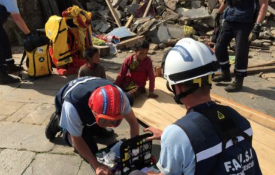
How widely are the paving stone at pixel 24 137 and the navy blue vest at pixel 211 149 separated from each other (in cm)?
232

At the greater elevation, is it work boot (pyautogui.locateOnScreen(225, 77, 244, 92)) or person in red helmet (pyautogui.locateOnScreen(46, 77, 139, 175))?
person in red helmet (pyautogui.locateOnScreen(46, 77, 139, 175))

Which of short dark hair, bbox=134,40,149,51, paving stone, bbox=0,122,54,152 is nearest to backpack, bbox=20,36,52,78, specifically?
paving stone, bbox=0,122,54,152

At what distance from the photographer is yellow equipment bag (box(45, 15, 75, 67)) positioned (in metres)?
5.28

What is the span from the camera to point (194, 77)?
59.4 inches

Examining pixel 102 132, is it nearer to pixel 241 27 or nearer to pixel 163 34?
pixel 241 27

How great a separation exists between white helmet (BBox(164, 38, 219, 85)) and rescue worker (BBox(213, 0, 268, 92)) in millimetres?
3166

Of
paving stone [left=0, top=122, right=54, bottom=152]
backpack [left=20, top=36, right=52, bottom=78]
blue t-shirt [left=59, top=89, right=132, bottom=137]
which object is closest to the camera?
blue t-shirt [left=59, top=89, right=132, bottom=137]

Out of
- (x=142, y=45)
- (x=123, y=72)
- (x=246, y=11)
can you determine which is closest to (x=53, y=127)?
(x=123, y=72)

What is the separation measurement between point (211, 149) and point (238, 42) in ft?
11.6

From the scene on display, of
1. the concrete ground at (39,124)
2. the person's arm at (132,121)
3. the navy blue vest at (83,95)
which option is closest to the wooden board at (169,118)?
the concrete ground at (39,124)

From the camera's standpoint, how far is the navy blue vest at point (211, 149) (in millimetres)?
1354

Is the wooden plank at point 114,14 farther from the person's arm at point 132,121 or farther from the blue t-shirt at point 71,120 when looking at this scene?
the blue t-shirt at point 71,120

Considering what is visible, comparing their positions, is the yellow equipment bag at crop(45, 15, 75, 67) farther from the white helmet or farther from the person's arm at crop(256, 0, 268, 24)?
the white helmet

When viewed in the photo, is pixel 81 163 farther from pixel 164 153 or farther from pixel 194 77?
pixel 194 77
